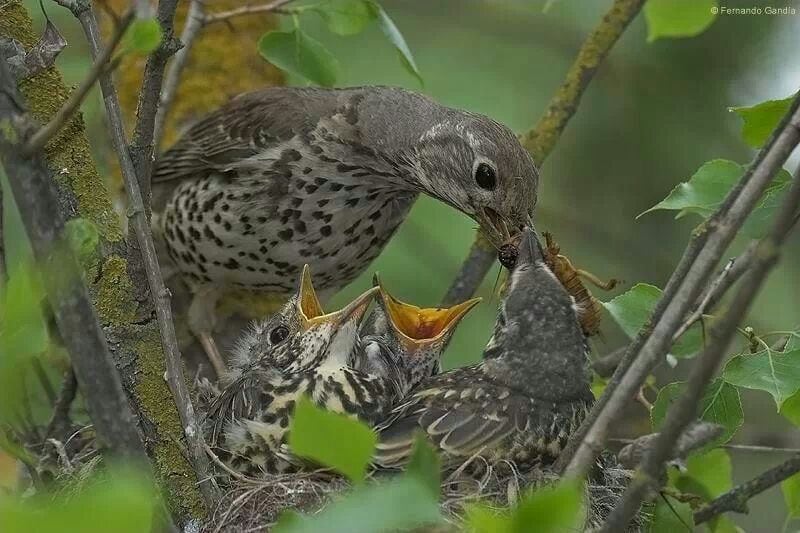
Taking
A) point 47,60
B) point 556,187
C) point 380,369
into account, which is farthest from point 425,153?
point 556,187

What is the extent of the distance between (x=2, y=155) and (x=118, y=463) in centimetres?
50

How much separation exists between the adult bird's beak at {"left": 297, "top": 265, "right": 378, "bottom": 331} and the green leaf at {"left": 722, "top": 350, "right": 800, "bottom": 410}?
1311 mm

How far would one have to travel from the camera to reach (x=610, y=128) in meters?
5.42

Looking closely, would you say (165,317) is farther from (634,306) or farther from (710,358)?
Answer: (710,358)

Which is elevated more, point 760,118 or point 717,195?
point 760,118

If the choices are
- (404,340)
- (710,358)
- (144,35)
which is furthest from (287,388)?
(710,358)

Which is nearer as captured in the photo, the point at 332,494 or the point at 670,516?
the point at 670,516

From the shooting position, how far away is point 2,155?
1720 millimetres

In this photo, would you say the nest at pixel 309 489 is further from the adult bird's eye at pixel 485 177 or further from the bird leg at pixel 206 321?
the bird leg at pixel 206 321

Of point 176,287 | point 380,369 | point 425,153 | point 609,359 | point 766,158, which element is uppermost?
point 766,158

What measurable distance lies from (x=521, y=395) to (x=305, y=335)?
0.76 metres

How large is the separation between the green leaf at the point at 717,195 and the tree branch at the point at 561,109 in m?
1.49

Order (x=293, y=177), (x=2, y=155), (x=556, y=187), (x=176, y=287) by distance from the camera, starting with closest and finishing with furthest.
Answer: (x=2, y=155) < (x=293, y=177) < (x=176, y=287) < (x=556, y=187)

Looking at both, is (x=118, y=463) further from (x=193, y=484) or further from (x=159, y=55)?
(x=159, y=55)
